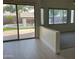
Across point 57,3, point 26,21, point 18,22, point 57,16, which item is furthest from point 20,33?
point 57,3

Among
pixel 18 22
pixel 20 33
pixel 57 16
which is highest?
pixel 57 16

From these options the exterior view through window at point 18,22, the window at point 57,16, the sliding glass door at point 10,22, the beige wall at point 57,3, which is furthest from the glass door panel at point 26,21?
the window at point 57,16

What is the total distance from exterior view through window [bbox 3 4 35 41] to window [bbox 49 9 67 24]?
2148 mm

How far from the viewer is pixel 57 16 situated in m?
11.1

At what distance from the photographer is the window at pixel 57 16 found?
35.2ft

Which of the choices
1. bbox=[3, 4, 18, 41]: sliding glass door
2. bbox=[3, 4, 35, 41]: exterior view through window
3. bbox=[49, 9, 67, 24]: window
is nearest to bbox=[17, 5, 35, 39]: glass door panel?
bbox=[3, 4, 35, 41]: exterior view through window

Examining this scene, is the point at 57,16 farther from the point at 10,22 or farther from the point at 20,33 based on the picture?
the point at 10,22

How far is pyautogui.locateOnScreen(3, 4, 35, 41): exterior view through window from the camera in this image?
8.24m

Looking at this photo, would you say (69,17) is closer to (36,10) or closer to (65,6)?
(65,6)

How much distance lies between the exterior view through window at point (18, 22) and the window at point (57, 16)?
2.15 m

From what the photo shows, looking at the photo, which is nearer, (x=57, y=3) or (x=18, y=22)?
(x=18, y=22)

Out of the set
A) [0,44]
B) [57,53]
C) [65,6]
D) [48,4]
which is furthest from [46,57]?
[65,6]

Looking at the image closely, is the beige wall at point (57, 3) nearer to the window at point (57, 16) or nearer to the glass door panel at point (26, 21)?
the window at point (57, 16)

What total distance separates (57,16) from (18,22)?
12.4 ft
